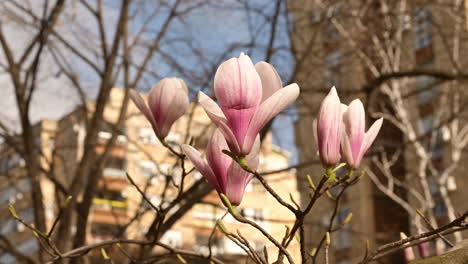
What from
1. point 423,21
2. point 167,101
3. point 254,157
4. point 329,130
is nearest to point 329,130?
point 329,130

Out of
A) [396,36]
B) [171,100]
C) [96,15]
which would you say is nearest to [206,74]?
[96,15]

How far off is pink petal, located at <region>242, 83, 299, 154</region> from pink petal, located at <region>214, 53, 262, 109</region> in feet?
0.06

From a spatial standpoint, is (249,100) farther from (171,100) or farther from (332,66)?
(332,66)

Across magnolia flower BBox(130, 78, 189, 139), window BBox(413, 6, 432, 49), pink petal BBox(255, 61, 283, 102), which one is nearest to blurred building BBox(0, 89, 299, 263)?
magnolia flower BBox(130, 78, 189, 139)

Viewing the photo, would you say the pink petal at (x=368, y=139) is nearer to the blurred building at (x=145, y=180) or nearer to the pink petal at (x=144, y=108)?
the blurred building at (x=145, y=180)

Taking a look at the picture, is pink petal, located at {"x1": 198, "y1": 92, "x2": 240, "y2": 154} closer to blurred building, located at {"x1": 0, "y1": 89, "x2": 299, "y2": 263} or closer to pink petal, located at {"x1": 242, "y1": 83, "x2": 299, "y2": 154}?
pink petal, located at {"x1": 242, "y1": 83, "x2": 299, "y2": 154}

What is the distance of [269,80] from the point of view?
34.5 inches

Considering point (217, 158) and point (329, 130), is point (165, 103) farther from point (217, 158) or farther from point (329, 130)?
point (329, 130)

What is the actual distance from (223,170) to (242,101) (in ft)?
0.38

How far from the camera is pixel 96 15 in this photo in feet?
14.6

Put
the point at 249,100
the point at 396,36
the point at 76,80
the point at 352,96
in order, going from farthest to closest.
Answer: the point at 396,36 → the point at 352,96 → the point at 76,80 → the point at 249,100

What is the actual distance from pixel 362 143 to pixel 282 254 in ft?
0.58

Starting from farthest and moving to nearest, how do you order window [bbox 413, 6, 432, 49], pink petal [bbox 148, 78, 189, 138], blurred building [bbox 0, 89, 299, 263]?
window [bbox 413, 6, 432, 49]
blurred building [bbox 0, 89, 299, 263]
pink petal [bbox 148, 78, 189, 138]

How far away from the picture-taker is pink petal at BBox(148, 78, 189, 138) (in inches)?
41.1
